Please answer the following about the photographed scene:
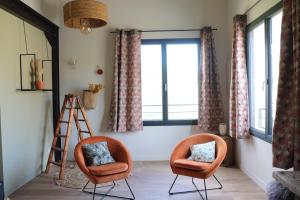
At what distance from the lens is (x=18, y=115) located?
3965mm

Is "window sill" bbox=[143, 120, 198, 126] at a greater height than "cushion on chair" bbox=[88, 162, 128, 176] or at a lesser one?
greater

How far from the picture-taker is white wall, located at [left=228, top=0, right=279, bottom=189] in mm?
3629

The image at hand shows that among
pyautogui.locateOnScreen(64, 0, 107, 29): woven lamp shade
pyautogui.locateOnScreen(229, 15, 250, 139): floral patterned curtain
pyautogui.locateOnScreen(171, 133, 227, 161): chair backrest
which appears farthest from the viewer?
pyautogui.locateOnScreen(229, 15, 250, 139): floral patterned curtain

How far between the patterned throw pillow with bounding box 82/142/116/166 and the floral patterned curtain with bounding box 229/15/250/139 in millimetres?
1834

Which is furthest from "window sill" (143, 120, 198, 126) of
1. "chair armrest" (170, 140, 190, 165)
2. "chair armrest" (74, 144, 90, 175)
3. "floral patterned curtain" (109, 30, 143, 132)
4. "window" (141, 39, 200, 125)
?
"chair armrest" (74, 144, 90, 175)

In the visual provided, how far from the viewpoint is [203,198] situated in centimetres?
350

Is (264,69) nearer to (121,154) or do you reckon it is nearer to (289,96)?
(289,96)

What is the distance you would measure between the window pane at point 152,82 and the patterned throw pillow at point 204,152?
172cm

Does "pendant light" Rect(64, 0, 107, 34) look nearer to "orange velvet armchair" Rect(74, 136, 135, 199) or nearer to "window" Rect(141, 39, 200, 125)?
"orange velvet armchair" Rect(74, 136, 135, 199)

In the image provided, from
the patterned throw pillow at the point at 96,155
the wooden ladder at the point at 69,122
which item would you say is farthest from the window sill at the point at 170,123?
the patterned throw pillow at the point at 96,155

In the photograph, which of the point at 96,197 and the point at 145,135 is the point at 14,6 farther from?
the point at 145,135

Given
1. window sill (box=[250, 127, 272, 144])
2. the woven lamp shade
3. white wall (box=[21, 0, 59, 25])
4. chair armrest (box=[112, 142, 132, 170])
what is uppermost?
white wall (box=[21, 0, 59, 25])

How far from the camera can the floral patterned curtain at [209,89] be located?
5133 millimetres

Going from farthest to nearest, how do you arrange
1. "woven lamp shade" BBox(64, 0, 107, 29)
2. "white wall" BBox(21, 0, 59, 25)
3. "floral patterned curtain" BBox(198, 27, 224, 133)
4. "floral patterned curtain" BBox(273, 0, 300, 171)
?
"floral patterned curtain" BBox(198, 27, 224, 133) < "white wall" BBox(21, 0, 59, 25) < "woven lamp shade" BBox(64, 0, 107, 29) < "floral patterned curtain" BBox(273, 0, 300, 171)
